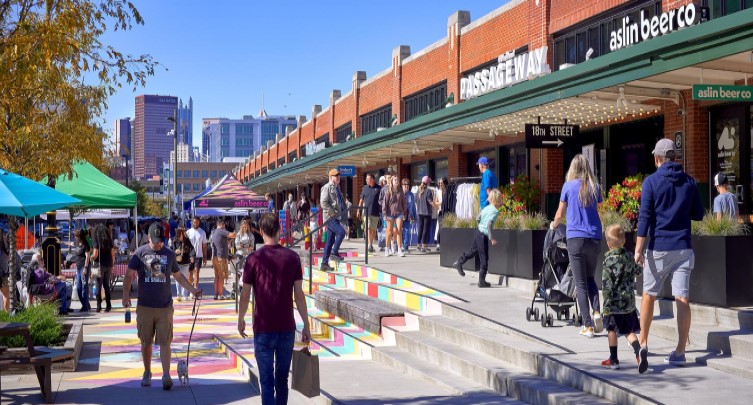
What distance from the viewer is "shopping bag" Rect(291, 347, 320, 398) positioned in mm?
6805

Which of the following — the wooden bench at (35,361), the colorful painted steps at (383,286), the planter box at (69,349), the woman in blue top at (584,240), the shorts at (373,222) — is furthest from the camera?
the shorts at (373,222)

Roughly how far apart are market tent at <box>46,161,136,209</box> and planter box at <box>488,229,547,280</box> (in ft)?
28.8

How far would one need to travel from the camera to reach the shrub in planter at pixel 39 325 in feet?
35.1

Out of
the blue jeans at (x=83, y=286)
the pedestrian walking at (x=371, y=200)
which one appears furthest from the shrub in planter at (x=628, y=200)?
the blue jeans at (x=83, y=286)

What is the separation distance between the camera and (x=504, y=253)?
530 inches

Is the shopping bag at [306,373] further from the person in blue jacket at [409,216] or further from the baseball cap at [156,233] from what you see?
the person in blue jacket at [409,216]

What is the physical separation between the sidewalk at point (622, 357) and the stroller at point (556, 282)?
0.44ft

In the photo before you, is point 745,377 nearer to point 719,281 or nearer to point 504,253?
point 719,281

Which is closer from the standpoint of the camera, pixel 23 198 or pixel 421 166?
pixel 23 198

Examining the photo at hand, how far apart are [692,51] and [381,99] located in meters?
26.6

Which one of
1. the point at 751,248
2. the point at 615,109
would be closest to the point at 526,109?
the point at 615,109

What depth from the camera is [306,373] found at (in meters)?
6.87

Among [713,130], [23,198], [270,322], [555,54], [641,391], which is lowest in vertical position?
[641,391]

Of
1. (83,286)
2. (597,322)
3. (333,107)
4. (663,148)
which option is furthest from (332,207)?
(333,107)
